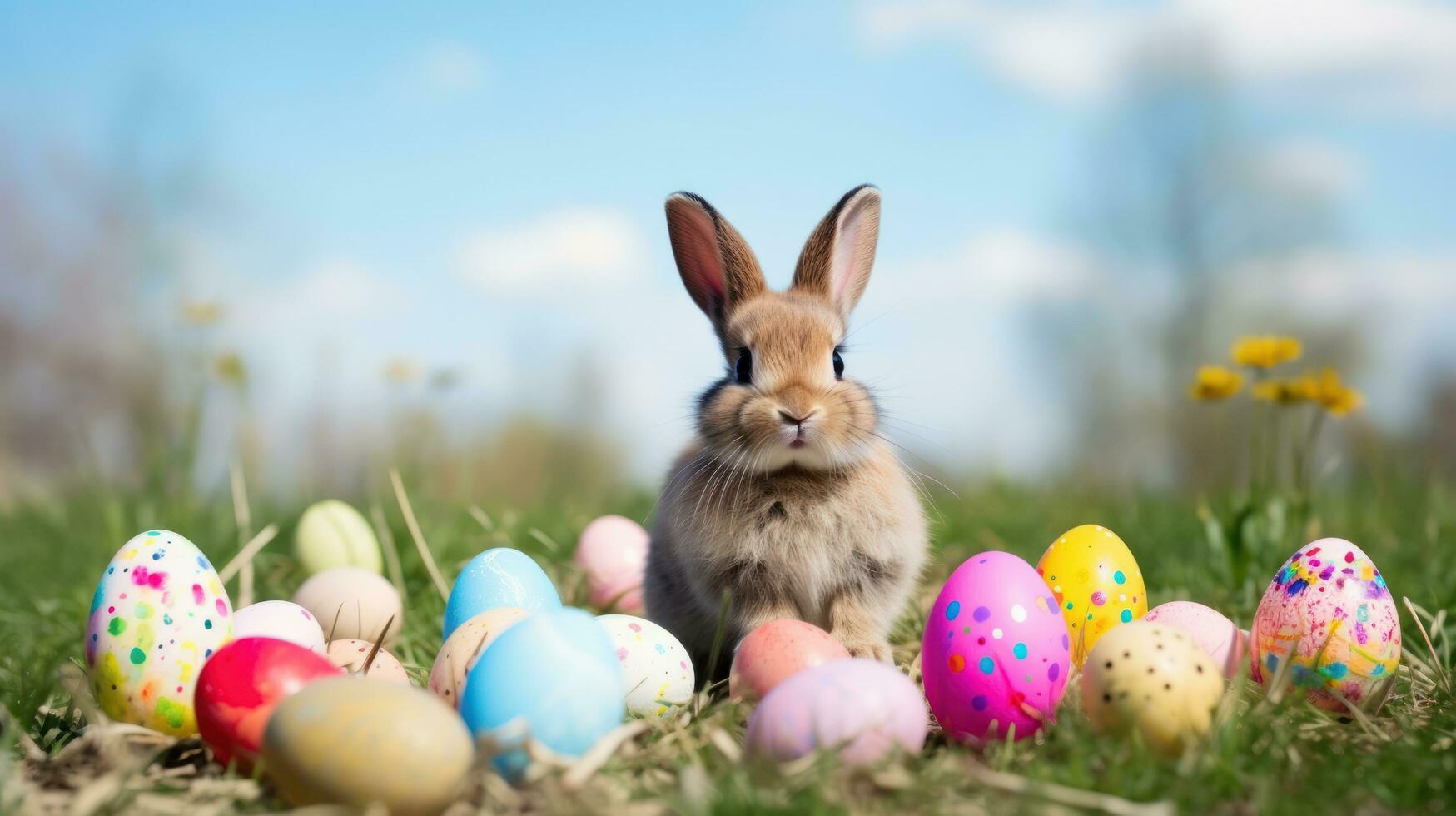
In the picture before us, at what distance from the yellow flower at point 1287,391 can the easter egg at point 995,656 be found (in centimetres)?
256

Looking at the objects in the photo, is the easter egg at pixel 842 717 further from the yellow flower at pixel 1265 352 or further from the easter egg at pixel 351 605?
the yellow flower at pixel 1265 352

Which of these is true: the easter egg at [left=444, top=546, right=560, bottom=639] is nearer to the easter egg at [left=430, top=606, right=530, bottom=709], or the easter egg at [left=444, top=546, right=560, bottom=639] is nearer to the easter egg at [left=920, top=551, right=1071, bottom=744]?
the easter egg at [left=430, top=606, right=530, bottom=709]

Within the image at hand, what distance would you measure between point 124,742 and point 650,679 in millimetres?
1306

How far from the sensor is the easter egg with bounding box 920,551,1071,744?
279 cm

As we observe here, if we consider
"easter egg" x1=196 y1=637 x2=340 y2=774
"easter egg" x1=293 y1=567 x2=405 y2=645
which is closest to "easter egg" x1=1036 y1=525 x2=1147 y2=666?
"easter egg" x1=196 y1=637 x2=340 y2=774

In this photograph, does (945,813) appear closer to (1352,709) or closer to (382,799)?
(382,799)

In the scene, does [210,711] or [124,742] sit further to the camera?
[124,742]

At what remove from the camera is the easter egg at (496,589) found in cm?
350

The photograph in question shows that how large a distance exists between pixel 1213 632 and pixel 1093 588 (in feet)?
1.16

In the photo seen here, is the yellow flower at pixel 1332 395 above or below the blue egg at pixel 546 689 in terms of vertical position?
above

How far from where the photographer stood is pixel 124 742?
281 centimetres

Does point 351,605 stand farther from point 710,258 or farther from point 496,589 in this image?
point 710,258

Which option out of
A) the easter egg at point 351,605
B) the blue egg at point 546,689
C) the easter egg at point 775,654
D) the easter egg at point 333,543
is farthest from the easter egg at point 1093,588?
the easter egg at point 333,543

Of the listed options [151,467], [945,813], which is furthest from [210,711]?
[151,467]
